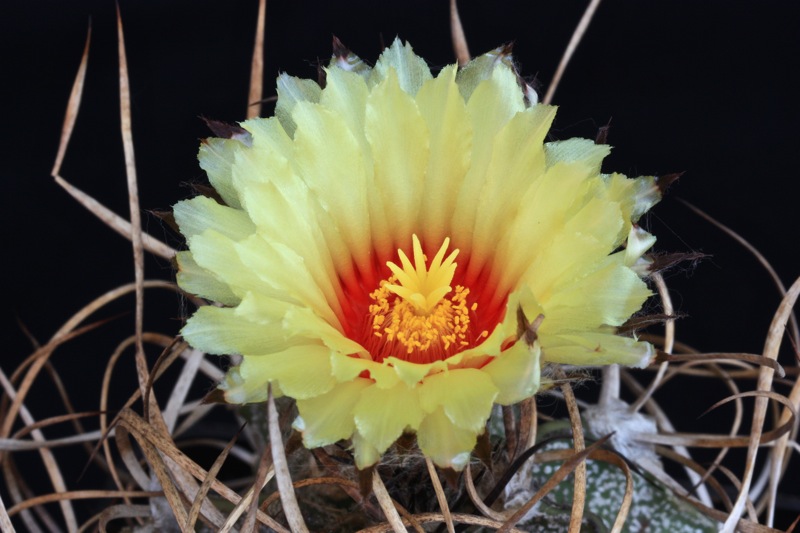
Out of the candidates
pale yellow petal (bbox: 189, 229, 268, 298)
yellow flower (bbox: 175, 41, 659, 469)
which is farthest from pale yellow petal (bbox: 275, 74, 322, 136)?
pale yellow petal (bbox: 189, 229, 268, 298)

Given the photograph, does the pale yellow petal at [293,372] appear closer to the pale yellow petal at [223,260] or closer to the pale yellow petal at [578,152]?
the pale yellow petal at [223,260]

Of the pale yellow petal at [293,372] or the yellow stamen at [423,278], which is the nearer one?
the pale yellow petal at [293,372]

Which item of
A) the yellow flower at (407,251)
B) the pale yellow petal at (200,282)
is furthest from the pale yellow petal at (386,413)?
the pale yellow petal at (200,282)

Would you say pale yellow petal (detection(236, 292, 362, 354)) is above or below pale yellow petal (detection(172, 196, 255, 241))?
below

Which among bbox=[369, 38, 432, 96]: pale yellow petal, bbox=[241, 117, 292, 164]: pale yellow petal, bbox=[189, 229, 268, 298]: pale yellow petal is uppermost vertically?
bbox=[369, 38, 432, 96]: pale yellow petal

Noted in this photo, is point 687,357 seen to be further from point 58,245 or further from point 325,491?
point 58,245

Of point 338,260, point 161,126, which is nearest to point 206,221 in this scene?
point 338,260

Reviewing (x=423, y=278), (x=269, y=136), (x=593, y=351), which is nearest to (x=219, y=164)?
(x=269, y=136)

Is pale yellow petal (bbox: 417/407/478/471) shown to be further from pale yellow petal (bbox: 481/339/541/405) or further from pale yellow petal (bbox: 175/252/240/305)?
pale yellow petal (bbox: 175/252/240/305)
